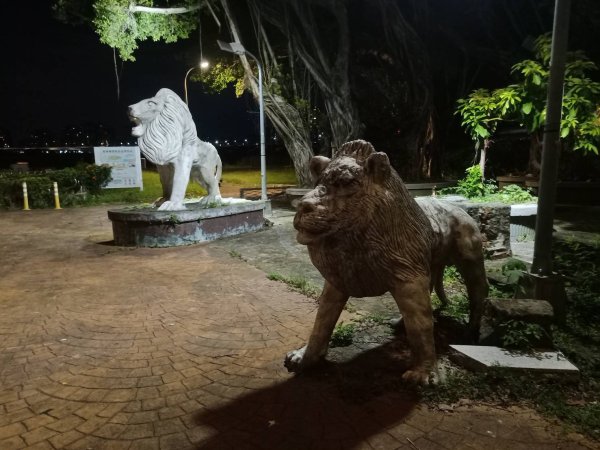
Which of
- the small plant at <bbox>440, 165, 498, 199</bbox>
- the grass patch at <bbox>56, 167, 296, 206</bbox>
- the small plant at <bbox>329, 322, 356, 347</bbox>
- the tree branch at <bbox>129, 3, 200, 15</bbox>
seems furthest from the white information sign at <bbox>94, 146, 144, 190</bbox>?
the small plant at <bbox>329, 322, 356, 347</bbox>

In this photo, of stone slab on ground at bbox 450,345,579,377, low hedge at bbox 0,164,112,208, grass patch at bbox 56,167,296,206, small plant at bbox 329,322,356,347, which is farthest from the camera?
grass patch at bbox 56,167,296,206

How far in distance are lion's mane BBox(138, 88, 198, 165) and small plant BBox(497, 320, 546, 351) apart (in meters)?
6.82

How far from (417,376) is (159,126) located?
7.02 m

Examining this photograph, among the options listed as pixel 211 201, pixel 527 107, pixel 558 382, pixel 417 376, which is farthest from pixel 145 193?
pixel 558 382

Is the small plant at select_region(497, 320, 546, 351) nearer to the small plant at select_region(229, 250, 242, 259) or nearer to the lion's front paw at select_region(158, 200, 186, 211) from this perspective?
the small plant at select_region(229, 250, 242, 259)

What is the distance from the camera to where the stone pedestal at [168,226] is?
8.07 meters

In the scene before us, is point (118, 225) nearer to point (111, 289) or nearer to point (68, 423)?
point (111, 289)

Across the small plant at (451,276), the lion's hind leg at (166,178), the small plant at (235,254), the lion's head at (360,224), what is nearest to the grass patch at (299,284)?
the small plant at (235,254)

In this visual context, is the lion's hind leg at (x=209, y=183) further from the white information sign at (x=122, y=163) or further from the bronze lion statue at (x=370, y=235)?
the white information sign at (x=122, y=163)

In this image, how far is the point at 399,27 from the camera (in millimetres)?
14688

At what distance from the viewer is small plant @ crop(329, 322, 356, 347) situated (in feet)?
11.7

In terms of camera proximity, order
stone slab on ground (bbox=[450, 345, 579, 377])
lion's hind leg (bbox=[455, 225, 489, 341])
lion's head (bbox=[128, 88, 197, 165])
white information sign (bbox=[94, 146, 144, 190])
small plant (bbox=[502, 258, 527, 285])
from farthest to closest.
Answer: white information sign (bbox=[94, 146, 144, 190]) → lion's head (bbox=[128, 88, 197, 165]) → small plant (bbox=[502, 258, 527, 285]) → lion's hind leg (bbox=[455, 225, 489, 341]) → stone slab on ground (bbox=[450, 345, 579, 377])

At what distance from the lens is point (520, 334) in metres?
3.19

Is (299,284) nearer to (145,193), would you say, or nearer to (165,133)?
(165,133)
